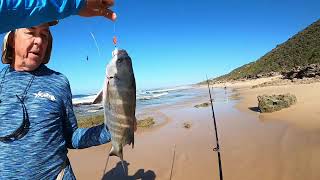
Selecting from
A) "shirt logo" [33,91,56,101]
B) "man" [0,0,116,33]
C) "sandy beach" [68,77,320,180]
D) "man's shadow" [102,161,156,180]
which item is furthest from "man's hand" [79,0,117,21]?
"man's shadow" [102,161,156,180]

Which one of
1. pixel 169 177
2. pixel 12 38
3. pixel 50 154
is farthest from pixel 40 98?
pixel 169 177

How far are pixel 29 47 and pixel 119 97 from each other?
1.09m

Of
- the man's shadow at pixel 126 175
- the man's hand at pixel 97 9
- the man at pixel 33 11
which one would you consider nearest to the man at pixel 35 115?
the man's hand at pixel 97 9

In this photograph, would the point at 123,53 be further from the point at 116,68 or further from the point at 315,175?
the point at 315,175

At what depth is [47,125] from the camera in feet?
9.68

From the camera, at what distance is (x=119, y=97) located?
258 cm

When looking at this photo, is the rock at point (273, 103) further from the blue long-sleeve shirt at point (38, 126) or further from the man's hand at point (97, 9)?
Result: the man's hand at point (97, 9)

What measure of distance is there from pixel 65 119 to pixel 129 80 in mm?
965

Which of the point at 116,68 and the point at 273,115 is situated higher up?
the point at 116,68

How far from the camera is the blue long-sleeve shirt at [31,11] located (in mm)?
1384

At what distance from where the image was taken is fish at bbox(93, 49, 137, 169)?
251cm

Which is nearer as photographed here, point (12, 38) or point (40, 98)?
point (40, 98)

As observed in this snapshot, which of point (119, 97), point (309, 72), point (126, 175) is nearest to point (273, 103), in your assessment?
point (126, 175)

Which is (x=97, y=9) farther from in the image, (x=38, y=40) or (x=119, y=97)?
(x=38, y=40)
